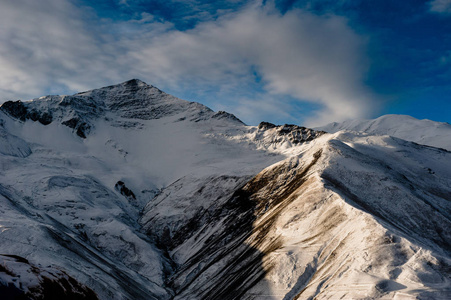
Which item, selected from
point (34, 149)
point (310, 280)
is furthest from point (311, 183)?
point (34, 149)

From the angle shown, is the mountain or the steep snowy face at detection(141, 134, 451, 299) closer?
the steep snowy face at detection(141, 134, 451, 299)

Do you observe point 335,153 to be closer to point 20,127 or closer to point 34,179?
point 34,179

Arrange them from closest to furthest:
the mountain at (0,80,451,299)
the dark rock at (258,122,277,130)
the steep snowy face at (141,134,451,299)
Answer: the steep snowy face at (141,134,451,299)
the mountain at (0,80,451,299)
the dark rock at (258,122,277,130)

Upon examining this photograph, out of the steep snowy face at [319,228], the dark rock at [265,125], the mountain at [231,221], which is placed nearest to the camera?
the steep snowy face at [319,228]

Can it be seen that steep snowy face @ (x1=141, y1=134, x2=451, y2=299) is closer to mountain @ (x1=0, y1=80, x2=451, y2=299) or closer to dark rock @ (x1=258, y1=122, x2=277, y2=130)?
mountain @ (x1=0, y1=80, x2=451, y2=299)

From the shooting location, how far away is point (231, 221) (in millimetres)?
83875

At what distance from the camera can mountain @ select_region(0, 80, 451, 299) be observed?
4047cm

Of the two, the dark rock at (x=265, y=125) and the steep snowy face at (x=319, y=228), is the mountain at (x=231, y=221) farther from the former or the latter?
the dark rock at (x=265, y=125)

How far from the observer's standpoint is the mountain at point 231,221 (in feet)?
133

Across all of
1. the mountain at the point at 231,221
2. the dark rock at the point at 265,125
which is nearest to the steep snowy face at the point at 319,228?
the mountain at the point at 231,221

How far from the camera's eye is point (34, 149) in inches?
5856

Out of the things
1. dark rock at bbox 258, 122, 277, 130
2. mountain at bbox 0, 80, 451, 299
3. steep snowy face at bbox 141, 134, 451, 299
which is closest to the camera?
steep snowy face at bbox 141, 134, 451, 299

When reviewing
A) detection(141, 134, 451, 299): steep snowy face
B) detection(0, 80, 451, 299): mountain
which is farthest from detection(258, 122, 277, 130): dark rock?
detection(141, 134, 451, 299): steep snowy face

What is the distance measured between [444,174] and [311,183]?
48.2 m
